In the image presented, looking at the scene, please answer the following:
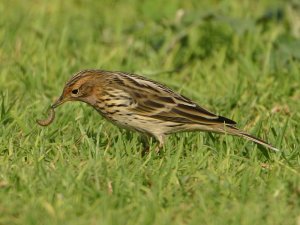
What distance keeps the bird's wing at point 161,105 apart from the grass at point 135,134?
0.26 meters

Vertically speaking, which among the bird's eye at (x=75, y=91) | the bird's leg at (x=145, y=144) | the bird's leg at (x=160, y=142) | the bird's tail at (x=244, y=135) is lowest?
the bird's leg at (x=145, y=144)

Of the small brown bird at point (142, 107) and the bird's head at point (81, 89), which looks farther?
the bird's head at point (81, 89)

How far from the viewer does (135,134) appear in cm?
874

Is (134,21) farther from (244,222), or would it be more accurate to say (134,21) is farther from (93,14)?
(244,222)

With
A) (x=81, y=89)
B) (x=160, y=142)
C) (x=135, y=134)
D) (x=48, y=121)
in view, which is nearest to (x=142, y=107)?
(x=160, y=142)

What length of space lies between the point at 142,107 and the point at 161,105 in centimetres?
20

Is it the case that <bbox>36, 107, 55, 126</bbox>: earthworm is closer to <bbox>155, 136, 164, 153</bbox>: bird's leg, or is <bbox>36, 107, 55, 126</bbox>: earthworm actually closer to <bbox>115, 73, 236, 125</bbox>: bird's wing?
<bbox>115, 73, 236, 125</bbox>: bird's wing

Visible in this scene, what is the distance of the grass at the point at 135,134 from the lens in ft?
22.2

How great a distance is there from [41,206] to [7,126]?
2.14m

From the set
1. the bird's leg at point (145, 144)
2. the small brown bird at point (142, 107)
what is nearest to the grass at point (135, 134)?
the bird's leg at point (145, 144)

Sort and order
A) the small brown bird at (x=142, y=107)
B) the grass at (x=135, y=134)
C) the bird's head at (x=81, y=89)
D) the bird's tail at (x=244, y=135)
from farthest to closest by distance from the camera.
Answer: the bird's head at (x=81, y=89) → the small brown bird at (x=142, y=107) → the bird's tail at (x=244, y=135) → the grass at (x=135, y=134)

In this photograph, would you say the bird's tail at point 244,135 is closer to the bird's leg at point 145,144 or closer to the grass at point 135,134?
the grass at point 135,134

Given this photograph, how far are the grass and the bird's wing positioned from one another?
26 centimetres

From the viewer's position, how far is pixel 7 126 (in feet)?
28.2
